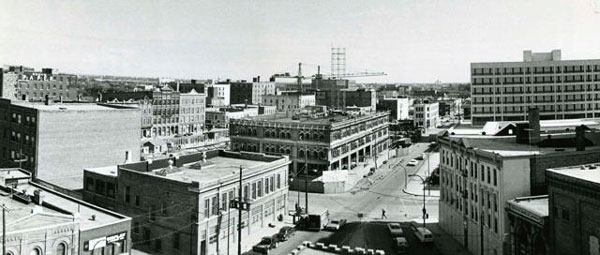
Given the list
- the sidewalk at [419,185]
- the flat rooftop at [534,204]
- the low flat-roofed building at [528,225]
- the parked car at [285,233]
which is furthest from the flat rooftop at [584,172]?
the sidewalk at [419,185]

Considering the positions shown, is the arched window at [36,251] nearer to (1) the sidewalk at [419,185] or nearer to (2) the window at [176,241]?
(2) the window at [176,241]

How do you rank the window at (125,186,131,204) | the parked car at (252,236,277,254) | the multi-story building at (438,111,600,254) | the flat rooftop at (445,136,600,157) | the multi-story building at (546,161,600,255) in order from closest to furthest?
the multi-story building at (546,161,600,255) → the multi-story building at (438,111,600,254) → the flat rooftop at (445,136,600,157) → the parked car at (252,236,277,254) → the window at (125,186,131,204)

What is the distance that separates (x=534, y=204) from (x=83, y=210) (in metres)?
41.0

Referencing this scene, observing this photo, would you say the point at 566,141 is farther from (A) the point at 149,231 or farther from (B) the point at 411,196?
(A) the point at 149,231

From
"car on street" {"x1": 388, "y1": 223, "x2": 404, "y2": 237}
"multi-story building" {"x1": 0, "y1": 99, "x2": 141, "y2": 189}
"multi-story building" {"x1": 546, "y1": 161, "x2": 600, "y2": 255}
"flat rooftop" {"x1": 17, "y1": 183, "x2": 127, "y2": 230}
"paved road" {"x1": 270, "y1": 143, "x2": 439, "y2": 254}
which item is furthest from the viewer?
"multi-story building" {"x1": 0, "y1": 99, "x2": 141, "y2": 189}

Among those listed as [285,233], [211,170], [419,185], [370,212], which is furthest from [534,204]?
[419,185]

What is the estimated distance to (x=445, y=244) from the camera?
5606cm

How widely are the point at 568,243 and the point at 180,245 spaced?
1392 inches

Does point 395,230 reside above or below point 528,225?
below

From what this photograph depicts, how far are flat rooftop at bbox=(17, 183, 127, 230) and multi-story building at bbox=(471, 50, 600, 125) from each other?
3698 inches

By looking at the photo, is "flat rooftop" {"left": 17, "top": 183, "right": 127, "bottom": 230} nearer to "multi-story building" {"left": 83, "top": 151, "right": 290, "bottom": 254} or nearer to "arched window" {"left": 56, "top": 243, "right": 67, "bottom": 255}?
"arched window" {"left": 56, "top": 243, "right": 67, "bottom": 255}

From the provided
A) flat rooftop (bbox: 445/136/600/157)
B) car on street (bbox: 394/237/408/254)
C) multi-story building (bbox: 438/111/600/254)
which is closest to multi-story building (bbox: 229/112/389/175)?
multi-story building (bbox: 438/111/600/254)

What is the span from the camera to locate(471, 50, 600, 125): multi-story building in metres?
119

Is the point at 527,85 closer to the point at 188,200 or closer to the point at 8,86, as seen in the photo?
the point at 188,200
